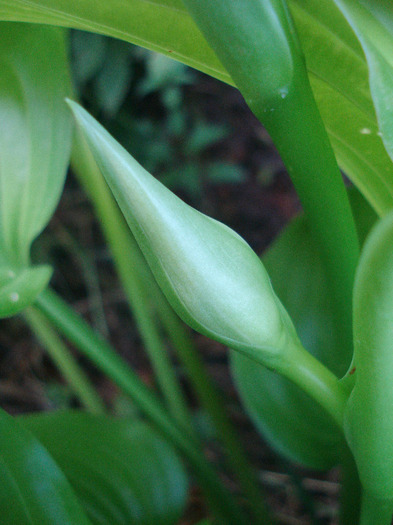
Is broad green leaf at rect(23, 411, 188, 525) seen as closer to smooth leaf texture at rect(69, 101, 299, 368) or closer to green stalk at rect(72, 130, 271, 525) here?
green stalk at rect(72, 130, 271, 525)

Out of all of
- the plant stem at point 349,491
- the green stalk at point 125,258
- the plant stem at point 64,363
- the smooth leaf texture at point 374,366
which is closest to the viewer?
the smooth leaf texture at point 374,366

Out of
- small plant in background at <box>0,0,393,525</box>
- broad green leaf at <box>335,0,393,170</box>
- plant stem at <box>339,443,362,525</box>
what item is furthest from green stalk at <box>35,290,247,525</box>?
broad green leaf at <box>335,0,393,170</box>

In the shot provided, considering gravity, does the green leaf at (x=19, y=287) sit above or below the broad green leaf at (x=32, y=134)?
below

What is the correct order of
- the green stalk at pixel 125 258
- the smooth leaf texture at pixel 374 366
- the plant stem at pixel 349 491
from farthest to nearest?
1. the green stalk at pixel 125 258
2. the plant stem at pixel 349 491
3. the smooth leaf texture at pixel 374 366

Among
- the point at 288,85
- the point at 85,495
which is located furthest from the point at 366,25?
the point at 85,495

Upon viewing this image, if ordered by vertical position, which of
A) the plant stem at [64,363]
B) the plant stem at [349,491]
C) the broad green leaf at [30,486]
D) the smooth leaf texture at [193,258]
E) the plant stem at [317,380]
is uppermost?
the smooth leaf texture at [193,258]

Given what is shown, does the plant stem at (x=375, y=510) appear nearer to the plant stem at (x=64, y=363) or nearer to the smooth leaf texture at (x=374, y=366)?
the smooth leaf texture at (x=374, y=366)

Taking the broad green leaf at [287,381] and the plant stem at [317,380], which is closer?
the plant stem at [317,380]

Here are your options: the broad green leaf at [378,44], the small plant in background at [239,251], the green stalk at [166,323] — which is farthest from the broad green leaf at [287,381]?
the broad green leaf at [378,44]
